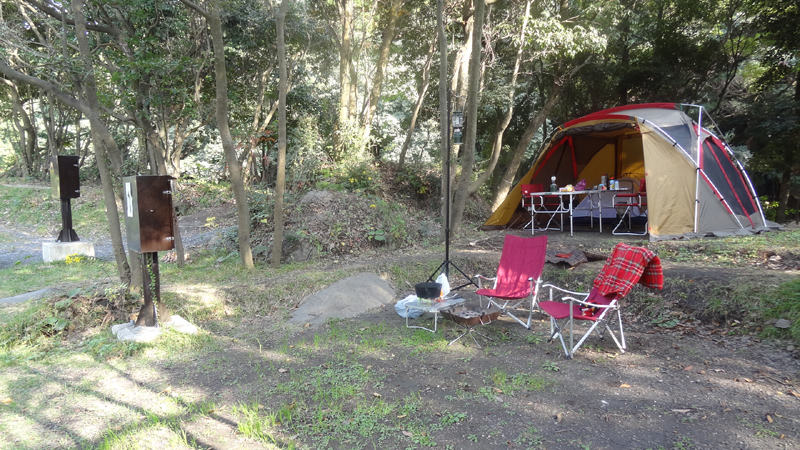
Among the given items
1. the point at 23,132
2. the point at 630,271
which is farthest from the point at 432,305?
the point at 23,132

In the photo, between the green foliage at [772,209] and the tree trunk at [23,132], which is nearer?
the green foliage at [772,209]

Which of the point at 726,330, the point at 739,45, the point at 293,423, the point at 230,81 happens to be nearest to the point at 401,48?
the point at 230,81

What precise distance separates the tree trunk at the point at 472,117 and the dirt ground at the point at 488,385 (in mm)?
3578

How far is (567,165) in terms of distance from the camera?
32.4 feet

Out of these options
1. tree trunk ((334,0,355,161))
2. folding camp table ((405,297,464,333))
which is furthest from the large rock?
tree trunk ((334,0,355,161))

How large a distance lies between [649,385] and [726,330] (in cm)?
148

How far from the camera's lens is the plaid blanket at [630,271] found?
3.86 metres

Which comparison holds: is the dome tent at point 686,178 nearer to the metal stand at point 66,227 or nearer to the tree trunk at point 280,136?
the tree trunk at point 280,136

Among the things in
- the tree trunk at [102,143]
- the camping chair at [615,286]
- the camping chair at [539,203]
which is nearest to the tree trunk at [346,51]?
the camping chair at [539,203]

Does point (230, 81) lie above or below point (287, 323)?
above

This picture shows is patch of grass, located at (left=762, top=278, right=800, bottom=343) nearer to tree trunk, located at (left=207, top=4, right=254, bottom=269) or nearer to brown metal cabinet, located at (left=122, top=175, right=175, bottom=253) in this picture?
brown metal cabinet, located at (left=122, top=175, right=175, bottom=253)

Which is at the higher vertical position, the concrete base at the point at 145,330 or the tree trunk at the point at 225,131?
the tree trunk at the point at 225,131

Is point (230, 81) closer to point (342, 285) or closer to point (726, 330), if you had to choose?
point (342, 285)

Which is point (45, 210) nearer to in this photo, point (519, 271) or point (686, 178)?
point (519, 271)
